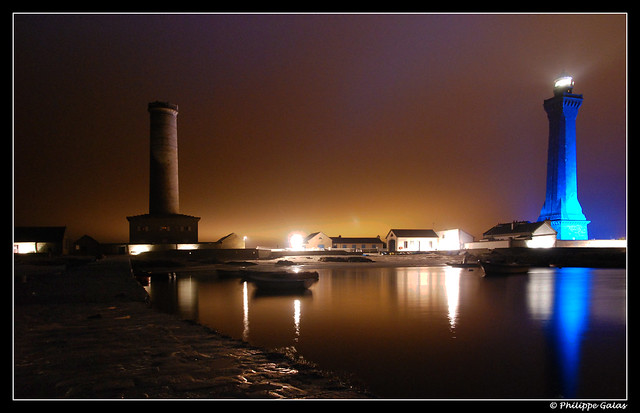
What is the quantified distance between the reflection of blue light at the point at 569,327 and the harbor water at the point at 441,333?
4 centimetres

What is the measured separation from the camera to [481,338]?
1305 cm

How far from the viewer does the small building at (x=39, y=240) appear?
177 ft

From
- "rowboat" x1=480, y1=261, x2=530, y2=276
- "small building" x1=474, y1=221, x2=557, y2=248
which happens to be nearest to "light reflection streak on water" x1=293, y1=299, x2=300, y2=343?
"rowboat" x1=480, y1=261, x2=530, y2=276

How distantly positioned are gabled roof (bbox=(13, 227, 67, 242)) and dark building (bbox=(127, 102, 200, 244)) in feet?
46.4

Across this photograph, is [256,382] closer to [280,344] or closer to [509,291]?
[280,344]

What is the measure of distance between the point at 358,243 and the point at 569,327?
231ft

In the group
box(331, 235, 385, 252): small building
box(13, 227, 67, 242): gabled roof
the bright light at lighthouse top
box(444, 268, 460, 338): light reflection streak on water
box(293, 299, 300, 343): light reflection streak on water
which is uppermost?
the bright light at lighthouse top

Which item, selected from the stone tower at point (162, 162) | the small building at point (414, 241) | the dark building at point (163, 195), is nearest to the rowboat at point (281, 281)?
the dark building at point (163, 195)

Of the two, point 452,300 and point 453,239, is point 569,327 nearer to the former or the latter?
point 452,300

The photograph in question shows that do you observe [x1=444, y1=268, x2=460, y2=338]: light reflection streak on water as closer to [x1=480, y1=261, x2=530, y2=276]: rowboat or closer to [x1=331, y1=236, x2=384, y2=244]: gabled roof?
[x1=480, y1=261, x2=530, y2=276]: rowboat

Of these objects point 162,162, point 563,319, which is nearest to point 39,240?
point 162,162

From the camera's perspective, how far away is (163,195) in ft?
169

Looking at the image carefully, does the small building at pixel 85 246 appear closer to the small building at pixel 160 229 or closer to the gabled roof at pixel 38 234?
the gabled roof at pixel 38 234

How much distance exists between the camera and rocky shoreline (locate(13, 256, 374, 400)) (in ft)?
20.8
